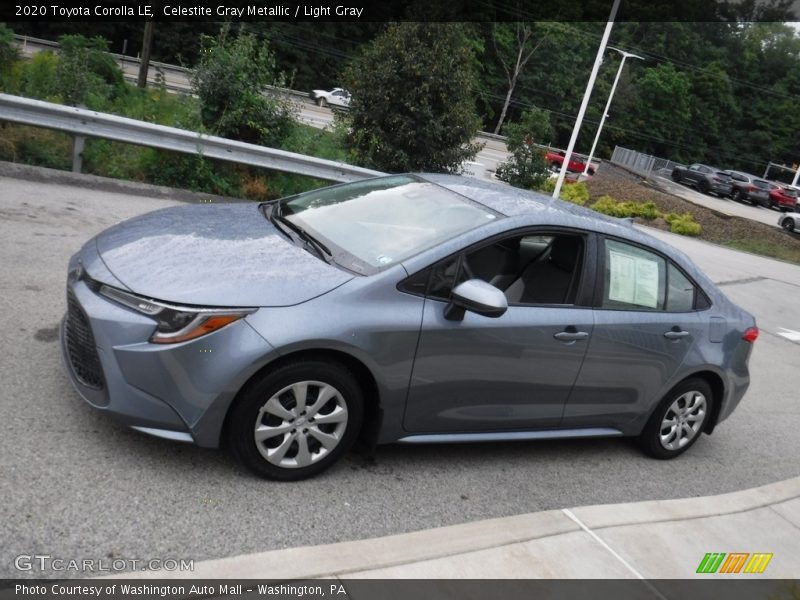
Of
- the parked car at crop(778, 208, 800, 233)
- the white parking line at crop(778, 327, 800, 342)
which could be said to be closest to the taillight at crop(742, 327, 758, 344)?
the white parking line at crop(778, 327, 800, 342)

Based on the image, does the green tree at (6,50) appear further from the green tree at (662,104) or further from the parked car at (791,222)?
the green tree at (662,104)

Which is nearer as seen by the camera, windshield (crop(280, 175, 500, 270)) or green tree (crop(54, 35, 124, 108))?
windshield (crop(280, 175, 500, 270))

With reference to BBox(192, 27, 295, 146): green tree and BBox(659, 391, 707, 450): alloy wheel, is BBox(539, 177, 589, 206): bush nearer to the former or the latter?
BBox(192, 27, 295, 146): green tree

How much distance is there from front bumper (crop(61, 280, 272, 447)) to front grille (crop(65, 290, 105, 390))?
0.07ft

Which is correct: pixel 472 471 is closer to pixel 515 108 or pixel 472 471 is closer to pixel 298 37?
pixel 298 37

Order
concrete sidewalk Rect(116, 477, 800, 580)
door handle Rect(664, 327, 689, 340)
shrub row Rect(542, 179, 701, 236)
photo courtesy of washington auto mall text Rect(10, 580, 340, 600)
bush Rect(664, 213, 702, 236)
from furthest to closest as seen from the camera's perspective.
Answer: shrub row Rect(542, 179, 701, 236) < bush Rect(664, 213, 702, 236) < door handle Rect(664, 327, 689, 340) < concrete sidewalk Rect(116, 477, 800, 580) < photo courtesy of washington auto mall text Rect(10, 580, 340, 600)

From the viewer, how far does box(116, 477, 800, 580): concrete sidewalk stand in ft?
10.6

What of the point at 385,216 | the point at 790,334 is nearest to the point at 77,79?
the point at 385,216

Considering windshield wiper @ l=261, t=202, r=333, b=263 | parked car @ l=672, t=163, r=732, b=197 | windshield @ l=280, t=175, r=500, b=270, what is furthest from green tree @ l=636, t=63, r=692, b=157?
windshield wiper @ l=261, t=202, r=333, b=263

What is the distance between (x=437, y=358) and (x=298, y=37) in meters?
58.0

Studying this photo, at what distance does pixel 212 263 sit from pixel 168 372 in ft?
2.09

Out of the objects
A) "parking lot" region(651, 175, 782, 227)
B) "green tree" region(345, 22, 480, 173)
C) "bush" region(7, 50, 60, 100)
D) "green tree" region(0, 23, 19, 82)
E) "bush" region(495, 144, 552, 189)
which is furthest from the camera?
"parking lot" region(651, 175, 782, 227)

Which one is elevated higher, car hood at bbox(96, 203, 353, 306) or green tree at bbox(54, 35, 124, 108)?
car hood at bbox(96, 203, 353, 306)

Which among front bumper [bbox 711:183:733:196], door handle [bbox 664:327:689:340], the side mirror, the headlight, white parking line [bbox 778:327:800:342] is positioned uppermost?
the side mirror
